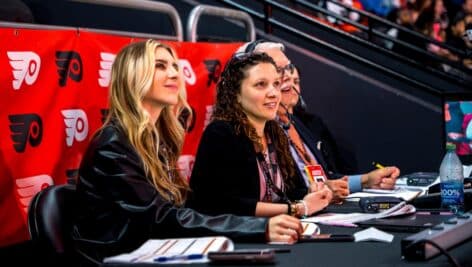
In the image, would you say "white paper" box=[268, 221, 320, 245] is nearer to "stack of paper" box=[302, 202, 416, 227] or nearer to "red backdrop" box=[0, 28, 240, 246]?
"stack of paper" box=[302, 202, 416, 227]

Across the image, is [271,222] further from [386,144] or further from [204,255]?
[386,144]

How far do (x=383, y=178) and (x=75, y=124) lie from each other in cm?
167

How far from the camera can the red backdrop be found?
3.85 metres

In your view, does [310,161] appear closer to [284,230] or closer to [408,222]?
[408,222]

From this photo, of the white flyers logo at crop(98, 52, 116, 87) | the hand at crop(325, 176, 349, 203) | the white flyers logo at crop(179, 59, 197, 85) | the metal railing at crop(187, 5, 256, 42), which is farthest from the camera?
the metal railing at crop(187, 5, 256, 42)

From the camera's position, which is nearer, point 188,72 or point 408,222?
point 408,222

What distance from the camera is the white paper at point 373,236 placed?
2.94 metres

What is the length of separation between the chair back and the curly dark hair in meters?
0.90

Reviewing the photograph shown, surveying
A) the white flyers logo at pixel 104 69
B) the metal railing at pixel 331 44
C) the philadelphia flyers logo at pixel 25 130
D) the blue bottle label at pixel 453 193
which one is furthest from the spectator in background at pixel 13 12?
the metal railing at pixel 331 44

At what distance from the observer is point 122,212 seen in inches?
123

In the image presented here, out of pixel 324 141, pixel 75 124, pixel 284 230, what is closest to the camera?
pixel 284 230

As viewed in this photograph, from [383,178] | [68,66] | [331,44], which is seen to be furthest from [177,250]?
Result: [331,44]

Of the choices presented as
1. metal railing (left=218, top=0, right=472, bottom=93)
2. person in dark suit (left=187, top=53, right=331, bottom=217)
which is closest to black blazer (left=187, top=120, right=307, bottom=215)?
person in dark suit (left=187, top=53, right=331, bottom=217)

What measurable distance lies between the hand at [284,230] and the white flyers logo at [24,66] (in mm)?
1568
